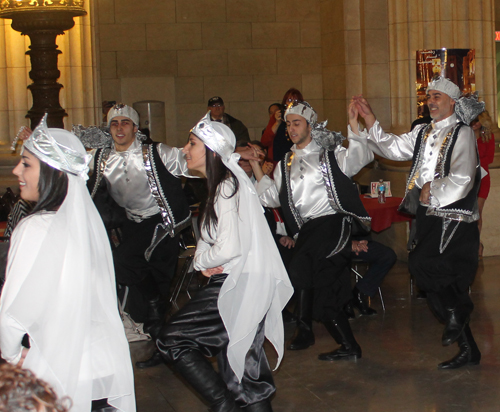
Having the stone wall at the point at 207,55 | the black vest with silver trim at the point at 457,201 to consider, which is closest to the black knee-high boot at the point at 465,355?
the black vest with silver trim at the point at 457,201

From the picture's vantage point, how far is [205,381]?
3.60m

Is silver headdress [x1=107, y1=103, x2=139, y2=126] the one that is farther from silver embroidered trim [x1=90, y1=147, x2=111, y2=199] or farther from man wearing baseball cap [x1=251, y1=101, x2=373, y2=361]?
man wearing baseball cap [x1=251, y1=101, x2=373, y2=361]

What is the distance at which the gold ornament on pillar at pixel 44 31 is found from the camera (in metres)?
5.61

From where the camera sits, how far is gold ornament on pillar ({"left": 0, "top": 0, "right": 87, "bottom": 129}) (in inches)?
221

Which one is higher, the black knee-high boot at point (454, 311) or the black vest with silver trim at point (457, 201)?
the black vest with silver trim at point (457, 201)

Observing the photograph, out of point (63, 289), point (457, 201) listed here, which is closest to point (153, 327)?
point (457, 201)

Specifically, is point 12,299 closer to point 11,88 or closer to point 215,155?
point 215,155

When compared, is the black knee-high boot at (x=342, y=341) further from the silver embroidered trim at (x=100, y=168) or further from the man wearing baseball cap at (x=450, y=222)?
the silver embroidered trim at (x=100, y=168)

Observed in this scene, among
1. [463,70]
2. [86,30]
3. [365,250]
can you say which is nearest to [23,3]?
[86,30]

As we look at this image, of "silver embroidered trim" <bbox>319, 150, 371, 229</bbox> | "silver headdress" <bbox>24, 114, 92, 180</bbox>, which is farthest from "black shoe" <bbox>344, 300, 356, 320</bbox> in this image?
"silver headdress" <bbox>24, 114, 92, 180</bbox>

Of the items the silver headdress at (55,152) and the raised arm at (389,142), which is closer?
the silver headdress at (55,152)

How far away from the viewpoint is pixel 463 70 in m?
8.27

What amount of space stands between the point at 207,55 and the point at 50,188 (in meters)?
8.13

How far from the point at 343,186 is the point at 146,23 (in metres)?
6.17
